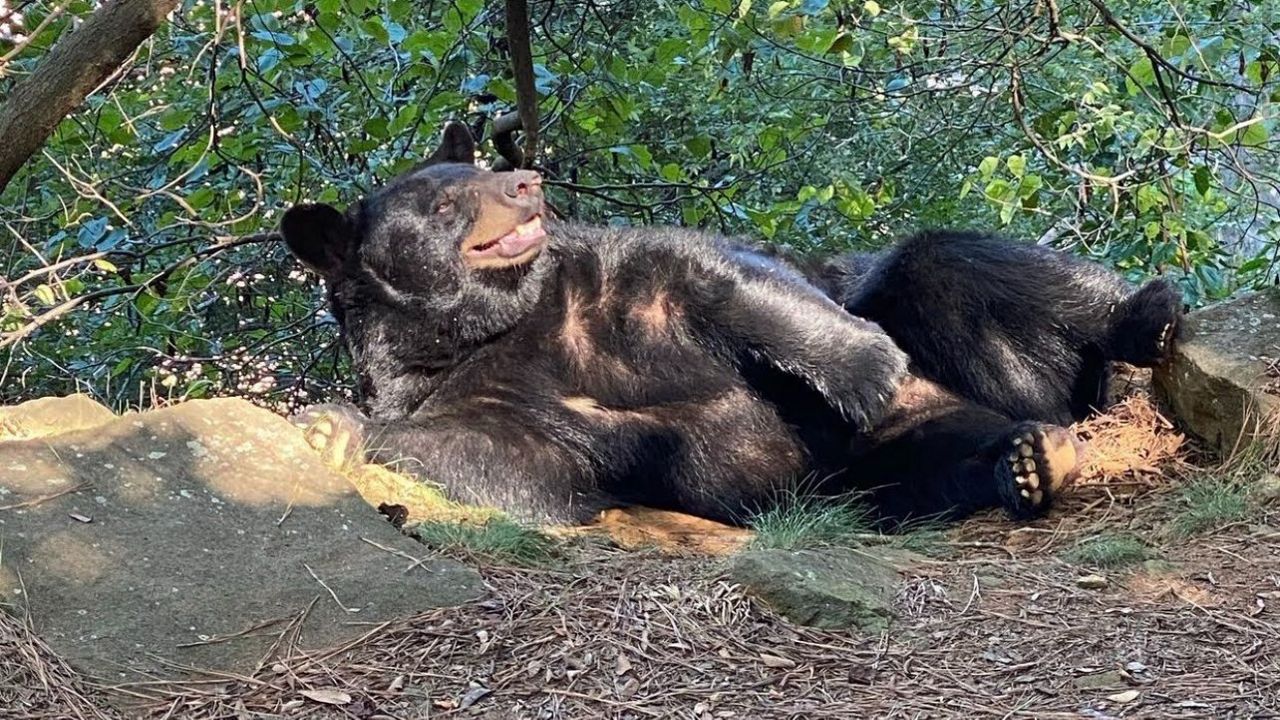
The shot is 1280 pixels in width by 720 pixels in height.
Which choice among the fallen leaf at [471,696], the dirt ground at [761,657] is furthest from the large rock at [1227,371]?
the fallen leaf at [471,696]

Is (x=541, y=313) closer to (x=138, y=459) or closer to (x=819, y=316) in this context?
(x=819, y=316)

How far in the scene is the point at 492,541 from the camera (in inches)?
172

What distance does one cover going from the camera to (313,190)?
27.6 ft

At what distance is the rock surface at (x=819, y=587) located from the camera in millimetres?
3764

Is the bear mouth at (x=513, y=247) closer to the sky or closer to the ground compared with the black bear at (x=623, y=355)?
closer to the sky

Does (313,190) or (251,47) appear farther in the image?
(313,190)

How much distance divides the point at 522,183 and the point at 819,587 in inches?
110

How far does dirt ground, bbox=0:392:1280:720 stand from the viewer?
3244 millimetres

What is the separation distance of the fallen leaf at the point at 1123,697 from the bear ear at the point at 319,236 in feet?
13.0

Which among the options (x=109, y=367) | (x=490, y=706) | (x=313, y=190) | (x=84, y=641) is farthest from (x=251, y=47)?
(x=490, y=706)

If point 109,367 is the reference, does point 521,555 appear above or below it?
above

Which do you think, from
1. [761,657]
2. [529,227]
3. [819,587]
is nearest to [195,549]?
[761,657]

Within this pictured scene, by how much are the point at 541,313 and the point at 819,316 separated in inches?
49.7

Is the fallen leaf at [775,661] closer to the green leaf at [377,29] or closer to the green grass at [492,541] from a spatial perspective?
the green grass at [492,541]
